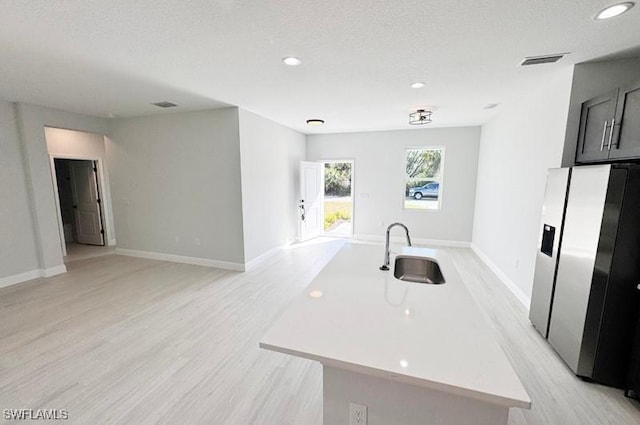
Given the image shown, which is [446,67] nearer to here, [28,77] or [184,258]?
[28,77]

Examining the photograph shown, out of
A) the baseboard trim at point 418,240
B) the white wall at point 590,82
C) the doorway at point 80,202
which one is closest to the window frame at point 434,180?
the baseboard trim at point 418,240

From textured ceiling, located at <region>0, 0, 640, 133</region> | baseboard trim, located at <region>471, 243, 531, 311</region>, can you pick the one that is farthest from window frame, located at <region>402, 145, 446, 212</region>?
→ textured ceiling, located at <region>0, 0, 640, 133</region>

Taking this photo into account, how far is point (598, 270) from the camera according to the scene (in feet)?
5.93

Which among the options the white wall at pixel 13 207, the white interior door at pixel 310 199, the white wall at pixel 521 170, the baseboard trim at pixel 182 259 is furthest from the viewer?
the white interior door at pixel 310 199

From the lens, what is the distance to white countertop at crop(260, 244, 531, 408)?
88cm

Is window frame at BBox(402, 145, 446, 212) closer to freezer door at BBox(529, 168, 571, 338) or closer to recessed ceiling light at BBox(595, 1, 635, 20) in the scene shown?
freezer door at BBox(529, 168, 571, 338)

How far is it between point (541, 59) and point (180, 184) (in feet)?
16.4

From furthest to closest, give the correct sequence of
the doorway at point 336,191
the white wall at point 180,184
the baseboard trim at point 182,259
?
the doorway at point 336,191 < the baseboard trim at point 182,259 < the white wall at point 180,184

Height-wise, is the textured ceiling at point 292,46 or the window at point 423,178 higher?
the textured ceiling at point 292,46

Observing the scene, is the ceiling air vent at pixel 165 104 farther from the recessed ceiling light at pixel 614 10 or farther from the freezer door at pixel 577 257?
the freezer door at pixel 577 257

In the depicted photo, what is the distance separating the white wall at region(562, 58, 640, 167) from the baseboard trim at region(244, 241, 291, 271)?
425 cm

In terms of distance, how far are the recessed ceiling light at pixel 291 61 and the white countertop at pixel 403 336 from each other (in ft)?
6.28

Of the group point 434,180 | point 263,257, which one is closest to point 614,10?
point 434,180

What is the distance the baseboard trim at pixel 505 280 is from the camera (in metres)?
3.07
